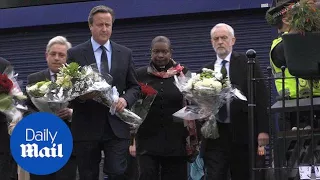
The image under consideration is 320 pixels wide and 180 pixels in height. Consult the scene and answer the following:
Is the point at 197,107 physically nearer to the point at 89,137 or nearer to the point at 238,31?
the point at 89,137

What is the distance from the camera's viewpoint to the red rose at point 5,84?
8.17 meters

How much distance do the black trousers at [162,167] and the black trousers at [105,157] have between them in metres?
0.93

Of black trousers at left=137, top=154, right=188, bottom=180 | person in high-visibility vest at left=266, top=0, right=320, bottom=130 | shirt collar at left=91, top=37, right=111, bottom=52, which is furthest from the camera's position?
black trousers at left=137, top=154, right=188, bottom=180

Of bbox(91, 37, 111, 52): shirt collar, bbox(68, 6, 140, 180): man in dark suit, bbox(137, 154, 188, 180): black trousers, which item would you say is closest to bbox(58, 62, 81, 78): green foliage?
bbox(68, 6, 140, 180): man in dark suit

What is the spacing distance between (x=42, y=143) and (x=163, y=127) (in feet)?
5.99

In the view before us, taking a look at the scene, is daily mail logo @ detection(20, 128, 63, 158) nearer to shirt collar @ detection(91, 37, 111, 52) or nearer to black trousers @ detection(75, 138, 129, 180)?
black trousers @ detection(75, 138, 129, 180)

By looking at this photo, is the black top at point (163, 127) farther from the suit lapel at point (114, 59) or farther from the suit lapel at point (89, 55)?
the suit lapel at point (89, 55)

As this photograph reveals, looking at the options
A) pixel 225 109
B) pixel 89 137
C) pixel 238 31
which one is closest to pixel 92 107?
pixel 89 137

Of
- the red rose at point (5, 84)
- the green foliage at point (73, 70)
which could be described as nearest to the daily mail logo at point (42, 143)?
the green foliage at point (73, 70)

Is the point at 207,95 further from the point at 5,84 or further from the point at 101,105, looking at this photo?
the point at 5,84

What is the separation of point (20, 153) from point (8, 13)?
825 cm

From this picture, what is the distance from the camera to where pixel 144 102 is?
8.67 metres

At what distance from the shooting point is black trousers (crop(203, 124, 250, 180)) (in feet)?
27.3

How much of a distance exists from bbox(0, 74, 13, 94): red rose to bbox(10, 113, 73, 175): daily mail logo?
0.95 m
